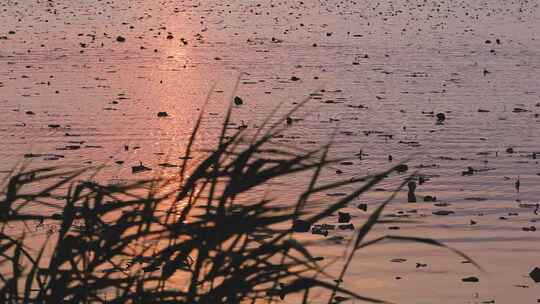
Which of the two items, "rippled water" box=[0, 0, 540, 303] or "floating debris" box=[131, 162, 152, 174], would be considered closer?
"rippled water" box=[0, 0, 540, 303]

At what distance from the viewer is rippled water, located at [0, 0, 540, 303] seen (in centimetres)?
1667

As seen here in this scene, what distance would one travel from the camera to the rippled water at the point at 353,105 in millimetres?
16672

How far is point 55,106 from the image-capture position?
3139 cm

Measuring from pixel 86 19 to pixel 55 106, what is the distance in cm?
3736

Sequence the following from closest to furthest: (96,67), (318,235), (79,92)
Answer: (318,235), (79,92), (96,67)

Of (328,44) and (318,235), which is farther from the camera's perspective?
(328,44)

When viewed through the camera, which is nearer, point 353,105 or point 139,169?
point 139,169

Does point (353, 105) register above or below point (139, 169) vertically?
above

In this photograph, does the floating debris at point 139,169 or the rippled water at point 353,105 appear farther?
the floating debris at point 139,169

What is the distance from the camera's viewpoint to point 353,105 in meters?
32.0

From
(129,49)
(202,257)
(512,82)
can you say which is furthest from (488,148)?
(129,49)

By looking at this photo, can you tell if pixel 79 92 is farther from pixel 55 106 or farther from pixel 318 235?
pixel 318 235

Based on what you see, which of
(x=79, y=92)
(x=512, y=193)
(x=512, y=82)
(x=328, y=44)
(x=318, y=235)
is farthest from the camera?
(x=328, y=44)

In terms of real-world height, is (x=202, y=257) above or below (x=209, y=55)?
below
